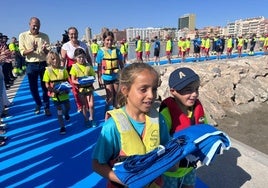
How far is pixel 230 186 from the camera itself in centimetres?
310

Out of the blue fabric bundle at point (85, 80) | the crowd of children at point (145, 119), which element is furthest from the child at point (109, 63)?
the crowd of children at point (145, 119)

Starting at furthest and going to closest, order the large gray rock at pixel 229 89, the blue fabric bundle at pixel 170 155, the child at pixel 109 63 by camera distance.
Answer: the large gray rock at pixel 229 89
the child at pixel 109 63
the blue fabric bundle at pixel 170 155

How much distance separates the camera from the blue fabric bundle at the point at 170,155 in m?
1.48

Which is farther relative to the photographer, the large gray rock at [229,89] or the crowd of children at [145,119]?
the large gray rock at [229,89]

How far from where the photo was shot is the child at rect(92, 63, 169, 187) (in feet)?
5.41

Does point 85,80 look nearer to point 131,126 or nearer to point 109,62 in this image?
point 109,62

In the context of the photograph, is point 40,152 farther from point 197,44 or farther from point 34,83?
point 197,44

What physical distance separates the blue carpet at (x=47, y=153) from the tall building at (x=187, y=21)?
513 ft

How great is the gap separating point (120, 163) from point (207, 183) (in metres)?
2.12

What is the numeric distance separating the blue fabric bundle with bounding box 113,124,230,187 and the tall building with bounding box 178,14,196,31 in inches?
6278

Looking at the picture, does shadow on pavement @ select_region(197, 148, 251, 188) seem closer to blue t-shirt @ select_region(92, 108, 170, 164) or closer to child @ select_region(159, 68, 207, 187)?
child @ select_region(159, 68, 207, 187)

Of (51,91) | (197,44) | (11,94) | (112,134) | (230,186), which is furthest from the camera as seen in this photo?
(197,44)

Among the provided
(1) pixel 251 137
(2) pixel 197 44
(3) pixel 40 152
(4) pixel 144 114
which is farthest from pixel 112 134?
(2) pixel 197 44

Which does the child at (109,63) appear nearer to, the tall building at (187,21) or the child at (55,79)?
the child at (55,79)
